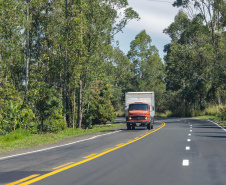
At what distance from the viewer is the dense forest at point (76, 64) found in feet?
98.2

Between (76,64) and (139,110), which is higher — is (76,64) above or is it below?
above

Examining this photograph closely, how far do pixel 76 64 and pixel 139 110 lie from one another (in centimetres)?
880

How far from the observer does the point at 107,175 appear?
1013cm

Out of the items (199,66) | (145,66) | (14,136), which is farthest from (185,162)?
(145,66)

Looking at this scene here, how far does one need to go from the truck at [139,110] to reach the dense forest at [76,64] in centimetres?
537

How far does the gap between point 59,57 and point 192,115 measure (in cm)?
4029

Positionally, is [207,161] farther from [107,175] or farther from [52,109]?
[52,109]

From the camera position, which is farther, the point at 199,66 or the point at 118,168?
the point at 199,66

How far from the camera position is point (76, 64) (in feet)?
132

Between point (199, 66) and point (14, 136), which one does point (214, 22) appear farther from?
point (14, 136)

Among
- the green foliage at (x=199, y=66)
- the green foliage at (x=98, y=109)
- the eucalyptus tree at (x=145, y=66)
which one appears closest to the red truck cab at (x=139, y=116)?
the green foliage at (x=98, y=109)

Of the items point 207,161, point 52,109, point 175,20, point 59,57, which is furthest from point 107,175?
point 175,20

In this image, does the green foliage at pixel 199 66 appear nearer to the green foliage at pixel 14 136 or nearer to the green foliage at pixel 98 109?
the green foliage at pixel 98 109

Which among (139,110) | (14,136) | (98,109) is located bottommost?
(14,136)
